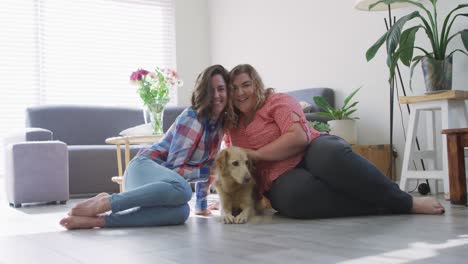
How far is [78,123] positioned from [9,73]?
114cm

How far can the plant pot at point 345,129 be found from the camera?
378 cm

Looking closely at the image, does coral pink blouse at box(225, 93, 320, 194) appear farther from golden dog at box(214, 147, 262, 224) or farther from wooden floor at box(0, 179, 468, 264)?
wooden floor at box(0, 179, 468, 264)

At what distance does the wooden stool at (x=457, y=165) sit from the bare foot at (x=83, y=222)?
175 cm

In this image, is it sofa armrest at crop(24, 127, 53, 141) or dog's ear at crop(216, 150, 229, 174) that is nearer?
dog's ear at crop(216, 150, 229, 174)

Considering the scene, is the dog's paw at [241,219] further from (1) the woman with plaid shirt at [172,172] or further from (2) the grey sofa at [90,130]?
(2) the grey sofa at [90,130]

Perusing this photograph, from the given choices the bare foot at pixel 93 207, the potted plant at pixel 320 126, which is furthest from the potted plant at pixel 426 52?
the bare foot at pixel 93 207

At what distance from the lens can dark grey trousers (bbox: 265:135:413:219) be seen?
2.19 m

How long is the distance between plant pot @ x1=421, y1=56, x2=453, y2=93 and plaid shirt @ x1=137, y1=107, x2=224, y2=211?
4.77 feet

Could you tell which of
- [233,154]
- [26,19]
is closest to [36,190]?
[233,154]

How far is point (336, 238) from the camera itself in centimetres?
174

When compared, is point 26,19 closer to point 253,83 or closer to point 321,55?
point 321,55

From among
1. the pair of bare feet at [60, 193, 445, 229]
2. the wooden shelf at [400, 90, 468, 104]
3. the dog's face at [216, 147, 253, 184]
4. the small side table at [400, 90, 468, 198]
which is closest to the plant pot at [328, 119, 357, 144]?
the small side table at [400, 90, 468, 198]

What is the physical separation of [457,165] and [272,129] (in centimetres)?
102

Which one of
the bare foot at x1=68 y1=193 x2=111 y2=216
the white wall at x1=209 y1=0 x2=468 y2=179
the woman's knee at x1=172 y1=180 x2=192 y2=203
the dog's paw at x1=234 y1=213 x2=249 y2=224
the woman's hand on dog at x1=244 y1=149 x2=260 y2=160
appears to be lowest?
the dog's paw at x1=234 y1=213 x2=249 y2=224
